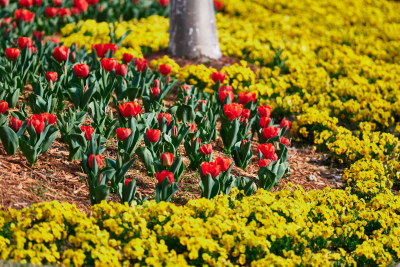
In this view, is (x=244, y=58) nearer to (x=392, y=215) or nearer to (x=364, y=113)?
(x=364, y=113)

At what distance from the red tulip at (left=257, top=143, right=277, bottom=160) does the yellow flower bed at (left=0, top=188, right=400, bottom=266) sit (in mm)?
391

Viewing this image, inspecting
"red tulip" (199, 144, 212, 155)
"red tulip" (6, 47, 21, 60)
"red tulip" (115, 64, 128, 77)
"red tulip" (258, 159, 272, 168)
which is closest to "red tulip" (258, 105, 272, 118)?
"red tulip" (258, 159, 272, 168)

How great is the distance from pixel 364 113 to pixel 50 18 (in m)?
4.62

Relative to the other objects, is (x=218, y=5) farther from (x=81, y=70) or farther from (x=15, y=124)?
(x=15, y=124)

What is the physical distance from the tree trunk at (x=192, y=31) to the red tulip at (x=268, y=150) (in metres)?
2.87

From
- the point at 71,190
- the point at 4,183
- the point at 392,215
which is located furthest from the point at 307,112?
the point at 4,183

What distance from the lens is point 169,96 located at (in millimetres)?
6059

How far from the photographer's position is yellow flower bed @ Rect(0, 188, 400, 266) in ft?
9.87

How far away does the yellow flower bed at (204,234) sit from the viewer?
3.01 meters

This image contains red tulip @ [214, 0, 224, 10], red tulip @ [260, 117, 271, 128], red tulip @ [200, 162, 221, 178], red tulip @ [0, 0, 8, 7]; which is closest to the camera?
red tulip @ [200, 162, 221, 178]

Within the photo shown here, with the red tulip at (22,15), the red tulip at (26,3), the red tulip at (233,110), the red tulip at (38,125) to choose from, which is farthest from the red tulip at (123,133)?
the red tulip at (26,3)

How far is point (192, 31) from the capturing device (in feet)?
22.3

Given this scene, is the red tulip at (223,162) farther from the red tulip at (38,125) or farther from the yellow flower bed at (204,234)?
the red tulip at (38,125)

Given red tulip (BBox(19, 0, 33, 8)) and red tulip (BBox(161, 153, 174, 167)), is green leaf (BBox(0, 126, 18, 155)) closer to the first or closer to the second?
red tulip (BBox(161, 153, 174, 167))
